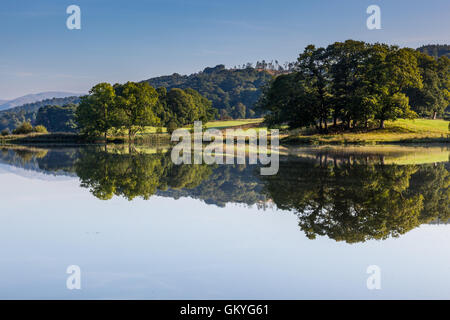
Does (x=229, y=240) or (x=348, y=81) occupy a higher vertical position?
(x=348, y=81)

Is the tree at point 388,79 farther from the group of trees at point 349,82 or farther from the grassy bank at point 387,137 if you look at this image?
the grassy bank at point 387,137

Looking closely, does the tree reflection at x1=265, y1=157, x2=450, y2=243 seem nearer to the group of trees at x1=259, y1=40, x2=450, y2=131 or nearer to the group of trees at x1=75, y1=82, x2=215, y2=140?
the group of trees at x1=259, y1=40, x2=450, y2=131

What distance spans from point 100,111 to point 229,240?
6703 centimetres

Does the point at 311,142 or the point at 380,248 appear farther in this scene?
the point at 311,142

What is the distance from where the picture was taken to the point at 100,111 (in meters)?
71.4

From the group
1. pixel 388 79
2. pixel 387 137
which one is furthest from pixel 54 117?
pixel 387 137

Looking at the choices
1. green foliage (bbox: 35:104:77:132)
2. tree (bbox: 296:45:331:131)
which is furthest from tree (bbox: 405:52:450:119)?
green foliage (bbox: 35:104:77:132)

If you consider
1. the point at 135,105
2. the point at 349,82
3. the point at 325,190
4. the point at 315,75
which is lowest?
the point at 325,190

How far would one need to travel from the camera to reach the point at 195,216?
11.1 m

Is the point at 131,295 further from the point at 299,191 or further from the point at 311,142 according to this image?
Result: the point at 311,142

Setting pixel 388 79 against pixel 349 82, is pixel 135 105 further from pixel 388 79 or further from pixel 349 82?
pixel 388 79

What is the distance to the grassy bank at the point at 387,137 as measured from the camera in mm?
47344

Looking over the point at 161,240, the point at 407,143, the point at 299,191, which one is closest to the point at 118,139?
the point at 407,143
